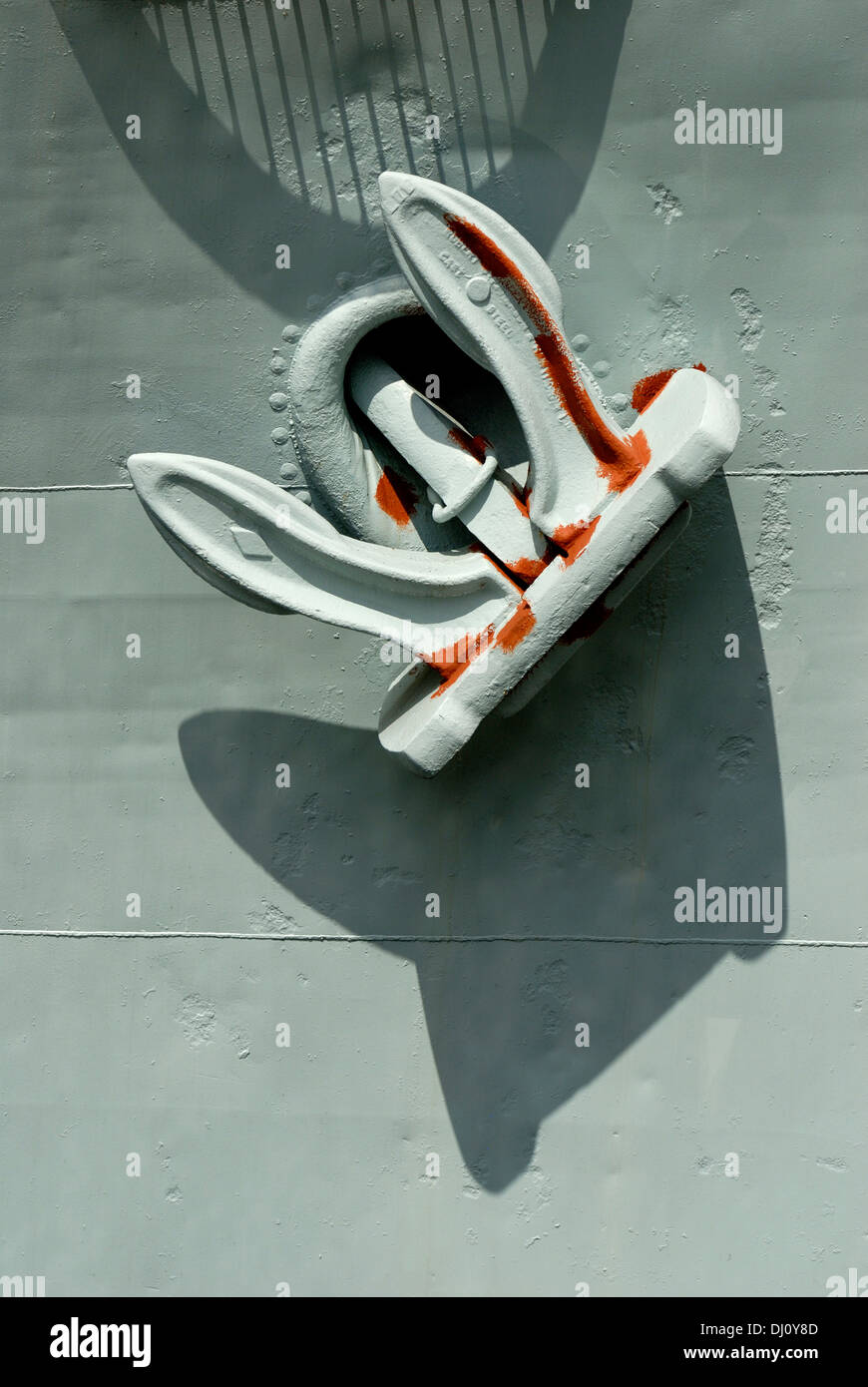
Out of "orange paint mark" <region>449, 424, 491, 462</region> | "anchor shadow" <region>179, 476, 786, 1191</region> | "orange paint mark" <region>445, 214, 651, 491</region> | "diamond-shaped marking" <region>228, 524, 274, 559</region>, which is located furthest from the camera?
A: "anchor shadow" <region>179, 476, 786, 1191</region>

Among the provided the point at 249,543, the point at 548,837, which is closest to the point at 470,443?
the point at 249,543

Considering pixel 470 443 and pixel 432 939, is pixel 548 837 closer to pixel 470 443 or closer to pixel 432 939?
pixel 432 939

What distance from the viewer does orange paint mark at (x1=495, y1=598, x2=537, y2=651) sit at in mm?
2908

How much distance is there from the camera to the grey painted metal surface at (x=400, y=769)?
3098 mm

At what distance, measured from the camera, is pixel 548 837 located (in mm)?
3264

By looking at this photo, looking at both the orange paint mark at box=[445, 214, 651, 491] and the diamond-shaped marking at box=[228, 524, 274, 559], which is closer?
the orange paint mark at box=[445, 214, 651, 491]

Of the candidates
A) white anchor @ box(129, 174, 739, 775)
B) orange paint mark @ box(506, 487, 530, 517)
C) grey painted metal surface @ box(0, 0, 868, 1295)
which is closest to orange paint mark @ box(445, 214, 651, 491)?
white anchor @ box(129, 174, 739, 775)

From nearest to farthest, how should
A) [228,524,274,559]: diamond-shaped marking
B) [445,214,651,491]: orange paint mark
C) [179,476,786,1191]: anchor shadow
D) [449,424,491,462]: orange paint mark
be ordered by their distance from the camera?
1. [445,214,651,491]: orange paint mark
2. [228,524,274,559]: diamond-shaped marking
3. [449,424,491,462]: orange paint mark
4. [179,476,786,1191]: anchor shadow

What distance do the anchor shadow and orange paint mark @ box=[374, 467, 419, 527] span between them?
601 millimetres

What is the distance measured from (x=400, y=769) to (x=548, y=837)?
0.44m

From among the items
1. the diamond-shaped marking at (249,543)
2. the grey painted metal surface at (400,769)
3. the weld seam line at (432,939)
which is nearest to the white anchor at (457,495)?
the diamond-shaped marking at (249,543)

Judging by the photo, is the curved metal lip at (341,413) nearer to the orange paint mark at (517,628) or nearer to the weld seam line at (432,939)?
the orange paint mark at (517,628)

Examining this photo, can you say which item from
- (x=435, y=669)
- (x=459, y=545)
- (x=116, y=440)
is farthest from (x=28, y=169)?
(x=435, y=669)

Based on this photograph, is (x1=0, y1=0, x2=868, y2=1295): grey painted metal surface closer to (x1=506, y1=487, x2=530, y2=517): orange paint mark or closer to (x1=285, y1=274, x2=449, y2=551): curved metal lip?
(x1=285, y1=274, x2=449, y2=551): curved metal lip
